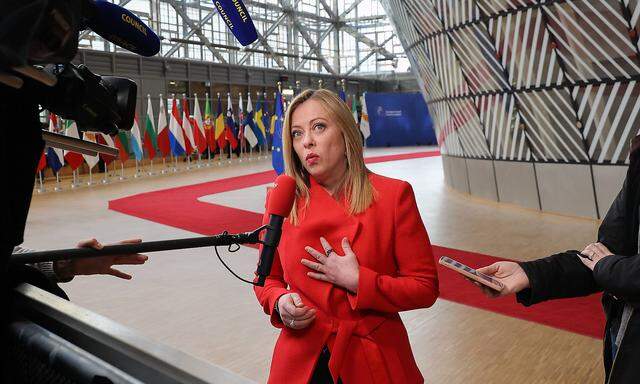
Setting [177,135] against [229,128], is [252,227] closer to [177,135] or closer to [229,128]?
[177,135]

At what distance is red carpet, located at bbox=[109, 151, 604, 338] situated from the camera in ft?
A: 14.3

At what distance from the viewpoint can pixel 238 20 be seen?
377 centimetres

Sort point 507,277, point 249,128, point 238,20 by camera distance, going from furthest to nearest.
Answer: point 249,128 < point 238,20 < point 507,277

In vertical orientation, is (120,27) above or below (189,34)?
below

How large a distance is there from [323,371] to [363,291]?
0.94 feet

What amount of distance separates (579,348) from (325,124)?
2.96 m

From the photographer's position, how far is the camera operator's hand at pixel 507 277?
63.0 inches

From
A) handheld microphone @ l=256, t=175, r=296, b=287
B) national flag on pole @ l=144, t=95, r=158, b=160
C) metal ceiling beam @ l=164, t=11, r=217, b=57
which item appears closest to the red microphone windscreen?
handheld microphone @ l=256, t=175, r=296, b=287

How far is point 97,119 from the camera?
104 cm

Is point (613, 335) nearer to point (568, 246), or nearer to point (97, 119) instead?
point (97, 119)

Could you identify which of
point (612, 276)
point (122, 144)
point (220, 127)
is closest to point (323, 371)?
point (612, 276)

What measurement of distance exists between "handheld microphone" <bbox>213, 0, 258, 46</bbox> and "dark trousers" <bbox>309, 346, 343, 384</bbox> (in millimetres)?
2652

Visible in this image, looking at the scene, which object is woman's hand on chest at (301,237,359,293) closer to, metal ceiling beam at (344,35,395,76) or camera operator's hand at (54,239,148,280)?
camera operator's hand at (54,239,148,280)

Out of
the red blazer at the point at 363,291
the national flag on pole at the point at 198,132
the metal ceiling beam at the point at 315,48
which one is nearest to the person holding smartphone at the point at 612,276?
the red blazer at the point at 363,291
